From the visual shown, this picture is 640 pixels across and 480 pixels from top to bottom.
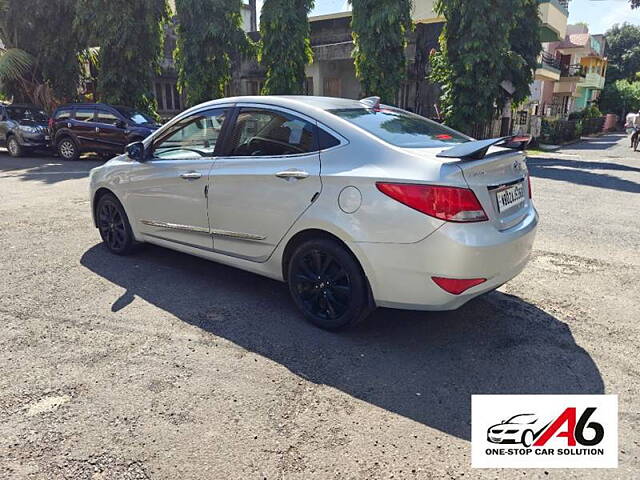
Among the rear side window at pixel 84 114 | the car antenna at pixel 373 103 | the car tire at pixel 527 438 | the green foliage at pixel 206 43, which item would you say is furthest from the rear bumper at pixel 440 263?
the green foliage at pixel 206 43

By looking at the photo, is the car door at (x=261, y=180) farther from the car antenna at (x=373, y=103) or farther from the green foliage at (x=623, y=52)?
the green foliage at (x=623, y=52)

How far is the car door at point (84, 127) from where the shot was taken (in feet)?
48.8

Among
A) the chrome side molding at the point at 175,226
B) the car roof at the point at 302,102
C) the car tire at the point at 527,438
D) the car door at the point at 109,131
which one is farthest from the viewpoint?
the car door at the point at 109,131

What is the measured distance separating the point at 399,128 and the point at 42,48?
19654mm

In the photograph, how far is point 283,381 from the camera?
309 cm

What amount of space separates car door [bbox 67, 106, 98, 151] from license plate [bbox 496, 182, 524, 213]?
1408cm

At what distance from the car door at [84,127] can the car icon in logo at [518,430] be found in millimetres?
14913

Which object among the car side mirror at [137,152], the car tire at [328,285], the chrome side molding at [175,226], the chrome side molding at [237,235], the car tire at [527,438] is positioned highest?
the car side mirror at [137,152]

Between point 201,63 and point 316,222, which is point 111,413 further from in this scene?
point 201,63

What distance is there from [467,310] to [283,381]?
6.01 feet

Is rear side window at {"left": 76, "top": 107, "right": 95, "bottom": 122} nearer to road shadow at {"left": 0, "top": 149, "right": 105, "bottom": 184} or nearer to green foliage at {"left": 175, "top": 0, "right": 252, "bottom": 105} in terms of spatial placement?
road shadow at {"left": 0, "top": 149, "right": 105, "bottom": 184}

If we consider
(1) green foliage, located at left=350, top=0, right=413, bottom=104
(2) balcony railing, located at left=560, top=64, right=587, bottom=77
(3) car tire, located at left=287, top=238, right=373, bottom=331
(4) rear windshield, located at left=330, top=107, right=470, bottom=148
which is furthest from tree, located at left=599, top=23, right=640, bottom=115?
(3) car tire, located at left=287, top=238, right=373, bottom=331

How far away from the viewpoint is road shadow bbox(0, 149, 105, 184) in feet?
37.7

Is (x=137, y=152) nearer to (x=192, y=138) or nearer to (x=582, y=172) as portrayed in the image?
(x=192, y=138)
